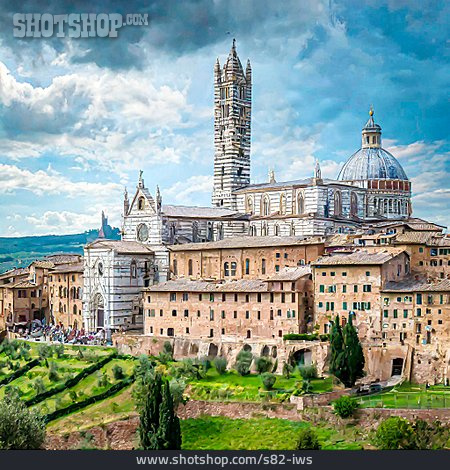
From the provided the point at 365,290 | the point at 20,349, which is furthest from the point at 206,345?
the point at 20,349

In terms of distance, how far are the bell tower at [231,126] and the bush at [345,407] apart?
2396cm

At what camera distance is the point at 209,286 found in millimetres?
40781

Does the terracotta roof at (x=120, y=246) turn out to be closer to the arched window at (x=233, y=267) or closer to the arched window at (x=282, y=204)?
the arched window at (x=233, y=267)

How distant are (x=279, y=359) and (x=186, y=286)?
6464 millimetres

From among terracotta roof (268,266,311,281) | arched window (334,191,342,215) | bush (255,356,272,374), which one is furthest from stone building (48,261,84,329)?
bush (255,356,272,374)

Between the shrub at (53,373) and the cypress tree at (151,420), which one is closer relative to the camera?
the cypress tree at (151,420)

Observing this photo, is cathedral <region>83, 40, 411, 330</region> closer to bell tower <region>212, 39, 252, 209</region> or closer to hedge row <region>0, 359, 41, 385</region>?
bell tower <region>212, 39, 252, 209</region>

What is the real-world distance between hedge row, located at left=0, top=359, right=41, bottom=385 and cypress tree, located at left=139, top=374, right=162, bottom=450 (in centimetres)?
1190

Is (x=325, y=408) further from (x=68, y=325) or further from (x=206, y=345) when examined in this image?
(x=68, y=325)

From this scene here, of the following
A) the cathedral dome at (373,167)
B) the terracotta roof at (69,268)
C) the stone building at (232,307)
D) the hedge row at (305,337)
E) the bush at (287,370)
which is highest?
the cathedral dome at (373,167)

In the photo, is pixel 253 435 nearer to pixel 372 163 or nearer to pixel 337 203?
pixel 337 203

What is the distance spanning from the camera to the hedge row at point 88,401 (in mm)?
35431

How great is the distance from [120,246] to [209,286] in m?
7.19

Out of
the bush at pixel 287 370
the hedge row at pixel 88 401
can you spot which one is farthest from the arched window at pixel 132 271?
the bush at pixel 287 370
